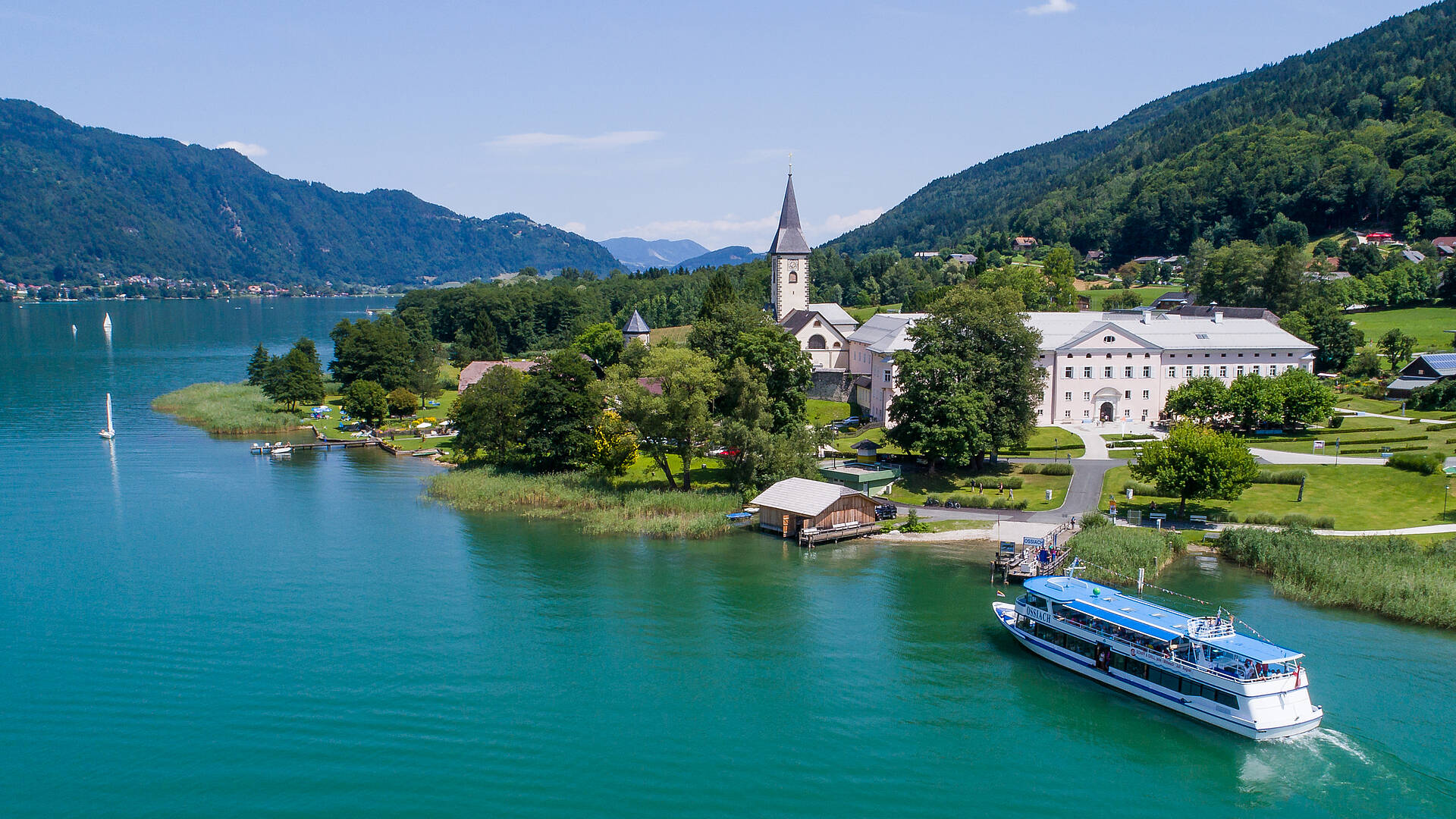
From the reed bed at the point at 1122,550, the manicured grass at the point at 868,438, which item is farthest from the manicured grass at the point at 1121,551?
the manicured grass at the point at 868,438

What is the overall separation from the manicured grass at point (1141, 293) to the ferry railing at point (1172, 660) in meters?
100

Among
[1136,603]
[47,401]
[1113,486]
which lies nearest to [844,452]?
[1113,486]

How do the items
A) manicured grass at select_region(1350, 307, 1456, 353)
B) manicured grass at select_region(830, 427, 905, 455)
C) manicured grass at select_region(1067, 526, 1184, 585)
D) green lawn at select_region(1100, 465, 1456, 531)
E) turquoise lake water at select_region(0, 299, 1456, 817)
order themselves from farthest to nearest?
manicured grass at select_region(1350, 307, 1456, 353)
manicured grass at select_region(830, 427, 905, 455)
green lawn at select_region(1100, 465, 1456, 531)
manicured grass at select_region(1067, 526, 1184, 585)
turquoise lake water at select_region(0, 299, 1456, 817)

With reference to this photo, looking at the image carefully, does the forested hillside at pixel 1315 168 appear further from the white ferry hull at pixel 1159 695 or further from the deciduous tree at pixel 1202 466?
the white ferry hull at pixel 1159 695

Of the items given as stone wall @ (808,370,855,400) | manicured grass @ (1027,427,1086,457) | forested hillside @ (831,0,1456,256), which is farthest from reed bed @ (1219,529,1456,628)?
forested hillside @ (831,0,1456,256)

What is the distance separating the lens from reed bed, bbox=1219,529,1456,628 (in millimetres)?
35375

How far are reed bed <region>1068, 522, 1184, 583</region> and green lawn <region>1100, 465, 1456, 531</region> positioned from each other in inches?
186

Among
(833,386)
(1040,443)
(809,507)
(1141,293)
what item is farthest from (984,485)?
(1141,293)

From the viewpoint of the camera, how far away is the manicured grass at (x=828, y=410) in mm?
74750

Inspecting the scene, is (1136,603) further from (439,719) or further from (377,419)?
(377,419)

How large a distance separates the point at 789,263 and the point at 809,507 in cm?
4876

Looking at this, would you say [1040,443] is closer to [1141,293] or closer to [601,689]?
[601,689]

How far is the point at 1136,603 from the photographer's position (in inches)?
1328

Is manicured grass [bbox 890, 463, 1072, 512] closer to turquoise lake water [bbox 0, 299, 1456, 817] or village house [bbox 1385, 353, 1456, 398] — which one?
turquoise lake water [bbox 0, 299, 1456, 817]
